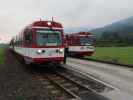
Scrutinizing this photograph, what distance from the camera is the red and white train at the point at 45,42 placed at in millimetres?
14820

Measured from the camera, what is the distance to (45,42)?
49.5 feet

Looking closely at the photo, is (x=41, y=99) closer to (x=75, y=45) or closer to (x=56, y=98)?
(x=56, y=98)

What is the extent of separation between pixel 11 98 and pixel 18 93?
0.85 m

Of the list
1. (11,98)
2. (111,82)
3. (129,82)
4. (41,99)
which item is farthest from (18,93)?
(129,82)

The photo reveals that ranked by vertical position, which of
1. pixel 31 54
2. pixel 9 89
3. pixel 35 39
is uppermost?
pixel 35 39

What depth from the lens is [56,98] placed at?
325 inches

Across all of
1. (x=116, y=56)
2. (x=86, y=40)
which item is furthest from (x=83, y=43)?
(x=116, y=56)

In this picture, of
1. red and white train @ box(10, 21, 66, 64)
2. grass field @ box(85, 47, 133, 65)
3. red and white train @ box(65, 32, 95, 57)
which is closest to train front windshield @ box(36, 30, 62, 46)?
red and white train @ box(10, 21, 66, 64)

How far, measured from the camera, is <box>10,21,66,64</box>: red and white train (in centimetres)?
1482

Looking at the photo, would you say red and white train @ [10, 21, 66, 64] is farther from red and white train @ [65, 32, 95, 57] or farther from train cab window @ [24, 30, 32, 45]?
red and white train @ [65, 32, 95, 57]

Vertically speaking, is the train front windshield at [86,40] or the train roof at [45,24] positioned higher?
the train roof at [45,24]

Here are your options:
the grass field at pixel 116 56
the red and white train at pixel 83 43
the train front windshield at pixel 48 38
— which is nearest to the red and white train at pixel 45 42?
the train front windshield at pixel 48 38

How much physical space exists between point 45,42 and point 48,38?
0.36 meters

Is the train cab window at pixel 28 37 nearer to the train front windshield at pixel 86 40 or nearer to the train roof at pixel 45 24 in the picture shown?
the train roof at pixel 45 24
